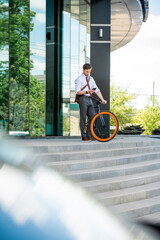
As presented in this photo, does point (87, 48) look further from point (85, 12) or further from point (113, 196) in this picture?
point (113, 196)

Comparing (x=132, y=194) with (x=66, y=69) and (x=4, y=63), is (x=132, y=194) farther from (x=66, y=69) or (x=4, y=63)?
(x=66, y=69)

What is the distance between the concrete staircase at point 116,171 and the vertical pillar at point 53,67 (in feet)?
14.3

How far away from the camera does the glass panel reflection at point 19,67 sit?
10.7 metres

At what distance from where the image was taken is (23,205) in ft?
4.00

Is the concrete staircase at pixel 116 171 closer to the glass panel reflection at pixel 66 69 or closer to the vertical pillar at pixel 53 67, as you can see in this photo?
the glass panel reflection at pixel 66 69

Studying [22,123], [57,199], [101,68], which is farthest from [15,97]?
[57,199]

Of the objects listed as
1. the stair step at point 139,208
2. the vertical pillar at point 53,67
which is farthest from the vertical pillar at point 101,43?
the stair step at point 139,208

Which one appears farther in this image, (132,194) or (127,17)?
(127,17)

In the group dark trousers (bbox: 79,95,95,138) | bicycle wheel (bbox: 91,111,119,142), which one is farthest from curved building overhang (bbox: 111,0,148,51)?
bicycle wheel (bbox: 91,111,119,142)

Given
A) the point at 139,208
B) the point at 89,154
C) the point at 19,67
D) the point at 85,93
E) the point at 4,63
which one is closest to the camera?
the point at 139,208

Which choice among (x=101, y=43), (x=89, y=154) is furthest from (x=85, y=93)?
(x=101, y=43)

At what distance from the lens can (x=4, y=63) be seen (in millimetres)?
10195

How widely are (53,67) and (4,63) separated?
6.88 feet

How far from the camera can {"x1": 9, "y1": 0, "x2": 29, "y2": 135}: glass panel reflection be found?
10.7m
